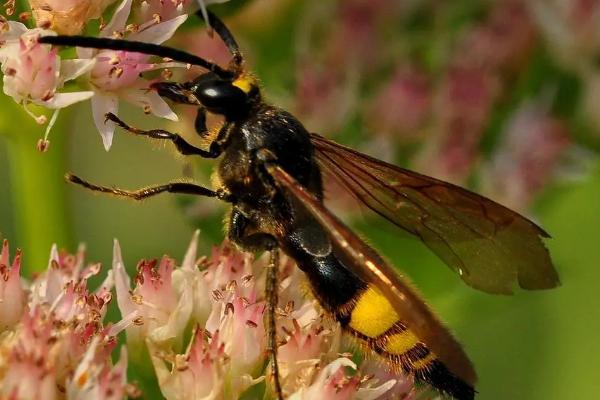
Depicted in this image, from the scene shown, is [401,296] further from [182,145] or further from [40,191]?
[40,191]

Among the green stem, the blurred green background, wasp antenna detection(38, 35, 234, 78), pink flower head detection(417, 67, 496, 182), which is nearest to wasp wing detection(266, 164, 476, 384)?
wasp antenna detection(38, 35, 234, 78)

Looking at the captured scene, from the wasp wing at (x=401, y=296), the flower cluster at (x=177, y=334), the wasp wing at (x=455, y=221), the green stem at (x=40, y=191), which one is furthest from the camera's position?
the green stem at (x=40, y=191)

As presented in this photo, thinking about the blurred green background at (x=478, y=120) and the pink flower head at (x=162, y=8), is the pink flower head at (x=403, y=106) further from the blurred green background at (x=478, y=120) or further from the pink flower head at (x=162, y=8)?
the pink flower head at (x=162, y=8)

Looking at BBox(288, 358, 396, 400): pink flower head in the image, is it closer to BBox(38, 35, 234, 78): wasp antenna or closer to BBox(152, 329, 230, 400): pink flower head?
BBox(152, 329, 230, 400): pink flower head

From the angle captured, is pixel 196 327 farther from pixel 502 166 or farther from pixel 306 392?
pixel 502 166

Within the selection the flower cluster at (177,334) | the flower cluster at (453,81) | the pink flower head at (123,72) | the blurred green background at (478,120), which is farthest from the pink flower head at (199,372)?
the flower cluster at (453,81)
